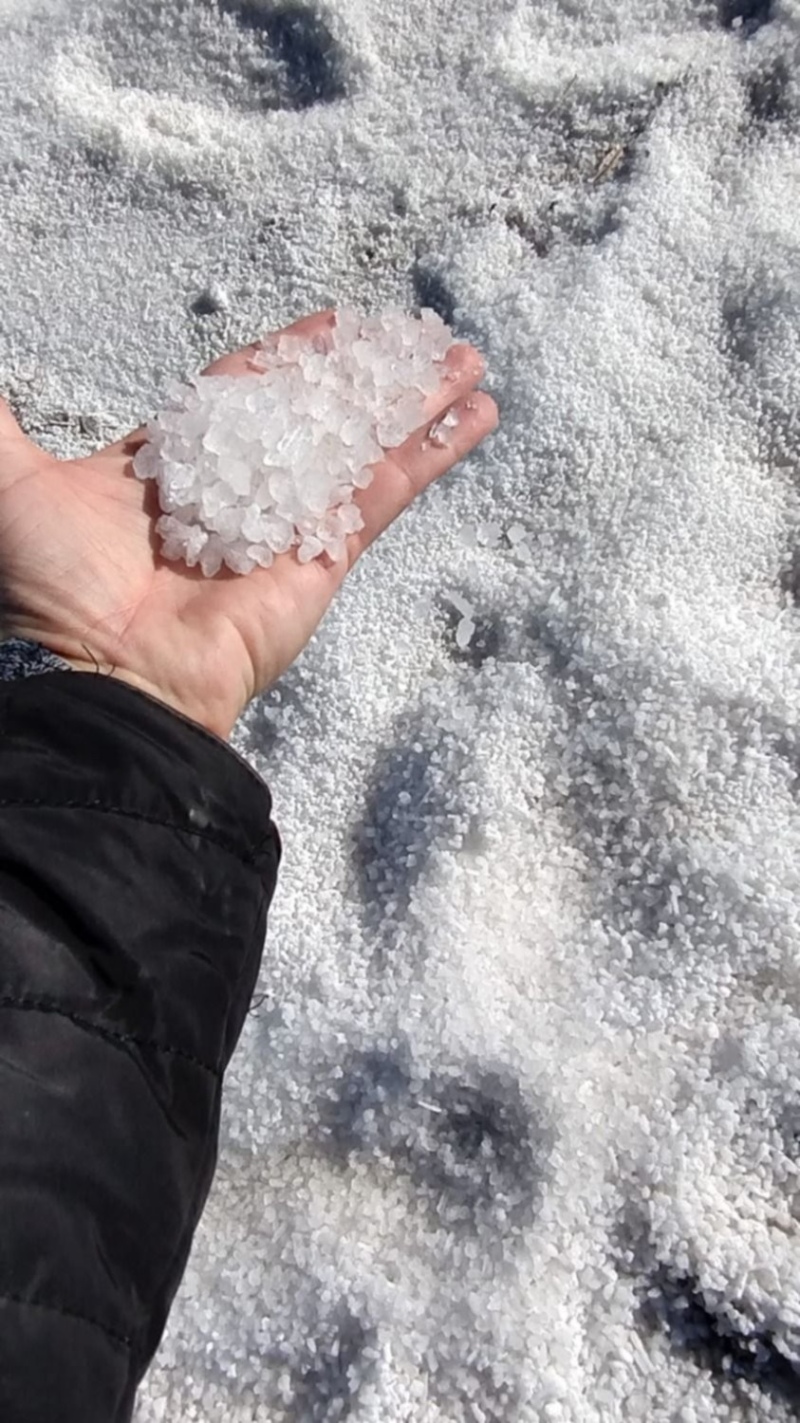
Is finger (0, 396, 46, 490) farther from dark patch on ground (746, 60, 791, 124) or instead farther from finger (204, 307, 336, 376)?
dark patch on ground (746, 60, 791, 124)

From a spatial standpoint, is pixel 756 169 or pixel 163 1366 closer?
pixel 163 1366

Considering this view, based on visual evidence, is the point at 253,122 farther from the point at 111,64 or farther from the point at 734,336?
the point at 734,336

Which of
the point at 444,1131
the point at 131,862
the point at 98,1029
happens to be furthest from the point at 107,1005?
the point at 444,1131

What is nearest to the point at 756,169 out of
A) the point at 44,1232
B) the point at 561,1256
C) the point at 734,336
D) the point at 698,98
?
the point at 698,98

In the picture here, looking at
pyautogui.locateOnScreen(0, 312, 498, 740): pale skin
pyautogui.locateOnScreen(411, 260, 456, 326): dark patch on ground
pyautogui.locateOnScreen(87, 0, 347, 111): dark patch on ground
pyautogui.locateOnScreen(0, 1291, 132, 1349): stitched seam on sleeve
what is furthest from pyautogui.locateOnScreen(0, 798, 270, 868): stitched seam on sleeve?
pyautogui.locateOnScreen(87, 0, 347, 111): dark patch on ground

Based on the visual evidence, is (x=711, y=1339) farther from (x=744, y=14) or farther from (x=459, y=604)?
(x=744, y=14)

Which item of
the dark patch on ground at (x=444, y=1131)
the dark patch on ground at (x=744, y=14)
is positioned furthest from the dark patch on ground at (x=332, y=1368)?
the dark patch on ground at (x=744, y=14)

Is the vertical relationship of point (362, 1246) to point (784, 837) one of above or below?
below
